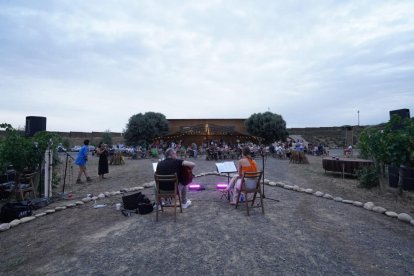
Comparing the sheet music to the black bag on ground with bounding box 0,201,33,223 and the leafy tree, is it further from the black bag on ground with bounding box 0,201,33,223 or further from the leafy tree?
the black bag on ground with bounding box 0,201,33,223

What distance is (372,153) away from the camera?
7.79 metres

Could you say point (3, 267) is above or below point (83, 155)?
below

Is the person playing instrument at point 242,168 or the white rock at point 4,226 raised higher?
the person playing instrument at point 242,168

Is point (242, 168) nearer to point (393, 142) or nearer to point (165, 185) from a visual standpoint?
point (165, 185)

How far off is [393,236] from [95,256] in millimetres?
4671

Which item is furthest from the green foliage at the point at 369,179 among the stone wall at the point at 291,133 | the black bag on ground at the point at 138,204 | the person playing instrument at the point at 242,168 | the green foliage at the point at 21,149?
the stone wall at the point at 291,133

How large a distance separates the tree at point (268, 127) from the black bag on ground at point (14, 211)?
31.1 metres

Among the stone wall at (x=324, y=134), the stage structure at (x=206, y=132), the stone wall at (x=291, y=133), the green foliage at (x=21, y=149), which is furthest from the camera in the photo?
the stone wall at (x=324, y=134)

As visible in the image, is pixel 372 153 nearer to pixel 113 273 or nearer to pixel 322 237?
pixel 322 237

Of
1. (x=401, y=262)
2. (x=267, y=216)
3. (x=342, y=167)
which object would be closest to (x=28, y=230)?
(x=267, y=216)

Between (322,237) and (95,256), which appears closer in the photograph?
(95,256)

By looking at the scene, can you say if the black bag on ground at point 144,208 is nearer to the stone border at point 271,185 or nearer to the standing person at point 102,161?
the stone border at point 271,185

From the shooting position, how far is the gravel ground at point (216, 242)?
127 inches

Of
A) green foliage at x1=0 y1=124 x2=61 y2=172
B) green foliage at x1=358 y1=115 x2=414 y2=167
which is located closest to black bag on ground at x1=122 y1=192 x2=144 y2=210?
green foliage at x1=0 y1=124 x2=61 y2=172
